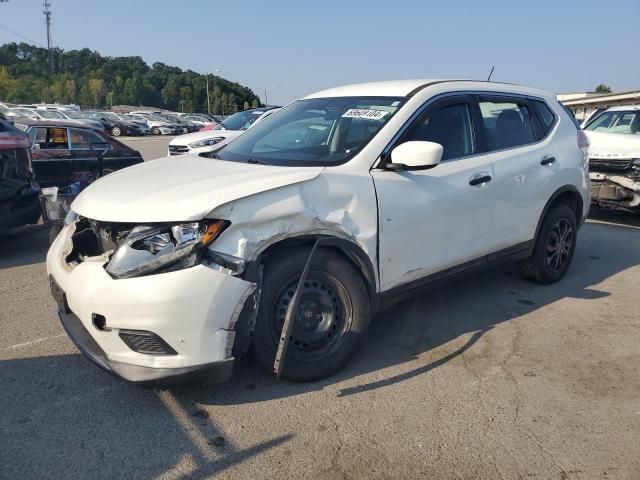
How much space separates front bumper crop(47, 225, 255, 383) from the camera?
8.76 feet

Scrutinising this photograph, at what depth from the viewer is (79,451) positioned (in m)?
2.66

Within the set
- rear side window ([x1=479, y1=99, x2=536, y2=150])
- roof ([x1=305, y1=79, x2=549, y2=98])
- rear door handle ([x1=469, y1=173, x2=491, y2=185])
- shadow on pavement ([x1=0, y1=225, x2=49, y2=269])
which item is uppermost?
roof ([x1=305, y1=79, x2=549, y2=98])

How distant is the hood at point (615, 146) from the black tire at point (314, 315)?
600 cm

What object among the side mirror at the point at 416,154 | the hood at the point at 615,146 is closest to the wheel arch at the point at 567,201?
the side mirror at the point at 416,154

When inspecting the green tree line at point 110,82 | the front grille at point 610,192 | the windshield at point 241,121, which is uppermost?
the green tree line at point 110,82

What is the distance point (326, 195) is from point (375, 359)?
1.21 meters

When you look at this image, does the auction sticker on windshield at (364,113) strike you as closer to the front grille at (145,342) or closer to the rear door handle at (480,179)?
the rear door handle at (480,179)

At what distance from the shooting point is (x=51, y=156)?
9.29 metres

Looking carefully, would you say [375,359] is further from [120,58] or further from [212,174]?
[120,58]

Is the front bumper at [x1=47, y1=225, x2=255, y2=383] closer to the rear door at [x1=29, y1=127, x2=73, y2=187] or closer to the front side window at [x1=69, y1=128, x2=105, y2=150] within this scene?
the rear door at [x1=29, y1=127, x2=73, y2=187]

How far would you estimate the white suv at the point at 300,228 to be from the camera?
2.75 metres

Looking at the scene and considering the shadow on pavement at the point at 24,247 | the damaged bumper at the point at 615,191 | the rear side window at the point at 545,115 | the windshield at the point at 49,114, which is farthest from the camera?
the windshield at the point at 49,114

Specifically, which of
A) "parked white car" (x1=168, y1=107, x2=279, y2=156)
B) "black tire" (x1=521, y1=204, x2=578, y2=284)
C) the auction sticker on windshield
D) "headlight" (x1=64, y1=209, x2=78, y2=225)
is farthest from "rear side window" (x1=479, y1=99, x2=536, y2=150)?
"parked white car" (x1=168, y1=107, x2=279, y2=156)

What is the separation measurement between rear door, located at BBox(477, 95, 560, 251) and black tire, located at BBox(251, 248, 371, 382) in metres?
1.56
